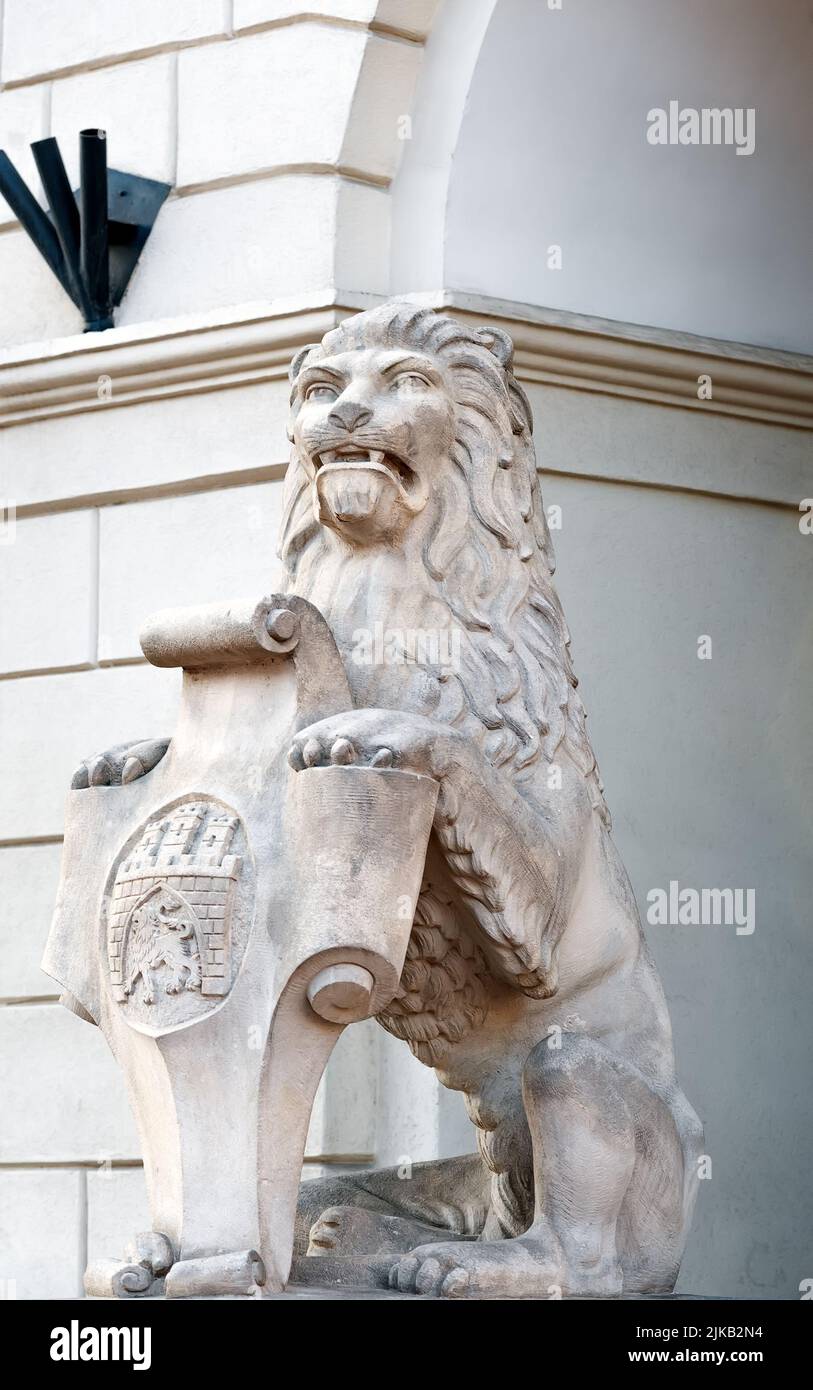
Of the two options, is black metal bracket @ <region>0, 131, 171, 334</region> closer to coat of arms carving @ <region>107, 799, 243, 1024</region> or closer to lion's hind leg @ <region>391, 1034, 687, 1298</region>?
coat of arms carving @ <region>107, 799, 243, 1024</region>

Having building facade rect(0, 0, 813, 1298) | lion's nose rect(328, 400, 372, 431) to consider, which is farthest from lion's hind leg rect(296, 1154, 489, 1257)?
lion's nose rect(328, 400, 372, 431)

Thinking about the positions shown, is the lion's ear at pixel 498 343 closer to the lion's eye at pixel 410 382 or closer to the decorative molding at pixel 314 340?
the lion's eye at pixel 410 382

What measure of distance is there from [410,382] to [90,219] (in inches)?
91.2

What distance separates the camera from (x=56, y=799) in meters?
6.38

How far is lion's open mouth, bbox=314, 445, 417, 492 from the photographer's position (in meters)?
4.13

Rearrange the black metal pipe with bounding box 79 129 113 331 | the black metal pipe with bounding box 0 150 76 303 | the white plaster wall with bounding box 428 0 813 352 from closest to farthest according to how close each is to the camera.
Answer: the white plaster wall with bounding box 428 0 813 352, the black metal pipe with bounding box 79 129 113 331, the black metal pipe with bounding box 0 150 76 303

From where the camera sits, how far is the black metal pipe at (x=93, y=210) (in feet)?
20.5

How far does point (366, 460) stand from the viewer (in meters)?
4.14

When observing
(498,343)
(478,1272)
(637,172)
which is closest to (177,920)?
(478,1272)

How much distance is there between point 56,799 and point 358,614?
2.42 metres

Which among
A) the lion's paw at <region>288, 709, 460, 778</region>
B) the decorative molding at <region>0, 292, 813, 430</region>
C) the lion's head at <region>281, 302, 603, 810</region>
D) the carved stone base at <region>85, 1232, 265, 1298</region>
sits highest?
the decorative molding at <region>0, 292, 813, 430</region>

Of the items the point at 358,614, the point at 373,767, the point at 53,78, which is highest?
the point at 53,78
